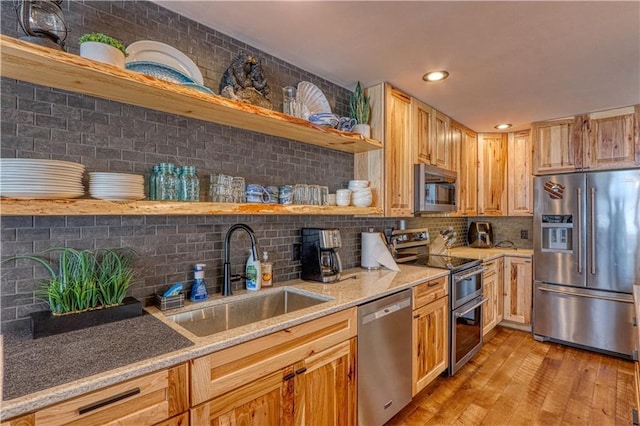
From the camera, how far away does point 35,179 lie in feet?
3.37

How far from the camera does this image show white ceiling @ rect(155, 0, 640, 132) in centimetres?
155

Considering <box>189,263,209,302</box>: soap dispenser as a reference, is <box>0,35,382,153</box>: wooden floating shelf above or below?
above

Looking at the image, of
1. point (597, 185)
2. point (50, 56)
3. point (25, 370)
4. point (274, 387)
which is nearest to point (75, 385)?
point (25, 370)

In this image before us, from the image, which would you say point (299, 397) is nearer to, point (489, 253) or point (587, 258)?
point (489, 253)

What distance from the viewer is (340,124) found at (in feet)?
6.95

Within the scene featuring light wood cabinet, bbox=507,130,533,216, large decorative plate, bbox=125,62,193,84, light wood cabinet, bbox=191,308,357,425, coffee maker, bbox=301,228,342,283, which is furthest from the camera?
light wood cabinet, bbox=507,130,533,216

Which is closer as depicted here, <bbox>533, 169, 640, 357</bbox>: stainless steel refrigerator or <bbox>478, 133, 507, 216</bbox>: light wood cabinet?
<bbox>533, 169, 640, 357</bbox>: stainless steel refrigerator

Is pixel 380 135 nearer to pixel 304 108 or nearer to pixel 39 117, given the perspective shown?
pixel 304 108

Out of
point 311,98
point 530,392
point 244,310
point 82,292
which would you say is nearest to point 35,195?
point 82,292

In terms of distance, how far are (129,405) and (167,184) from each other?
0.89m

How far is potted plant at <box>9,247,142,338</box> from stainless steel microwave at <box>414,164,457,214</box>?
2.17m

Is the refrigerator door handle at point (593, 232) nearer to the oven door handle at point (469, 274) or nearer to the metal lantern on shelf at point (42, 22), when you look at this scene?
the oven door handle at point (469, 274)

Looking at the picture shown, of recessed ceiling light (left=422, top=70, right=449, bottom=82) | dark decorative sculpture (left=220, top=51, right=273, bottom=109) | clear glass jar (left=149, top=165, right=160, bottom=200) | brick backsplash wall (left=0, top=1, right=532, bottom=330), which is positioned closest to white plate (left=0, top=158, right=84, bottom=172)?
brick backsplash wall (left=0, top=1, right=532, bottom=330)

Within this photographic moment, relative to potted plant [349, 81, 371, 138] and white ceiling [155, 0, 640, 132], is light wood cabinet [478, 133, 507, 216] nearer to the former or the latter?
white ceiling [155, 0, 640, 132]
